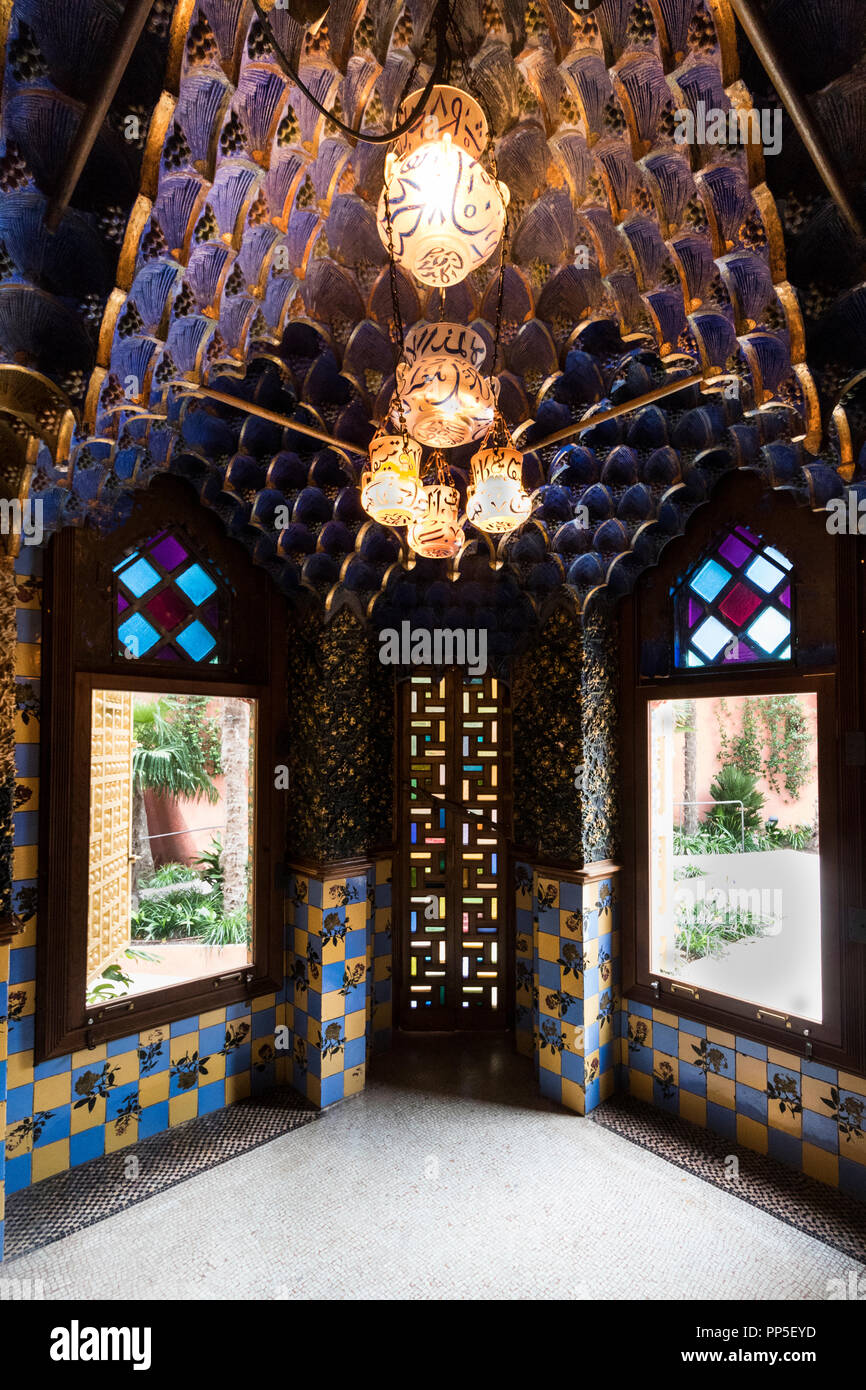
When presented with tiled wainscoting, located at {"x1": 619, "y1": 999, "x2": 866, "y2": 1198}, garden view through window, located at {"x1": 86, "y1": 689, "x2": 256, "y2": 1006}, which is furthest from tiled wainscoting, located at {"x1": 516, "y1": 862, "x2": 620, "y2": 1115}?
garden view through window, located at {"x1": 86, "y1": 689, "x2": 256, "y2": 1006}

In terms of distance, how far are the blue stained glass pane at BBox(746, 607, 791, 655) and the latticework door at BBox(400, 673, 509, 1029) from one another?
70.9 inches

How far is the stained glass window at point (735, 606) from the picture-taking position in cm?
353

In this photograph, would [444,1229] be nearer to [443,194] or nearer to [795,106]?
[443,194]

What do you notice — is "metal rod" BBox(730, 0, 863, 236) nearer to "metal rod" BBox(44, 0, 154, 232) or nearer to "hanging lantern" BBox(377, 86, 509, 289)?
"hanging lantern" BBox(377, 86, 509, 289)

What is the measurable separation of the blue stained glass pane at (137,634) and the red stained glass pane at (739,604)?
3085 mm

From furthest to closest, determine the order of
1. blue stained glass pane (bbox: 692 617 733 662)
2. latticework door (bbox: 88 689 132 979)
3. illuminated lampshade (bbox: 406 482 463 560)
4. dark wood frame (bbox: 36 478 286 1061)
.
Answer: blue stained glass pane (bbox: 692 617 733 662), latticework door (bbox: 88 689 132 979), dark wood frame (bbox: 36 478 286 1061), illuminated lampshade (bbox: 406 482 463 560)

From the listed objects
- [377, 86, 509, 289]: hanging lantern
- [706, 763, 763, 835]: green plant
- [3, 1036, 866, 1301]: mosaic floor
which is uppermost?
[377, 86, 509, 289]: hanging lantern

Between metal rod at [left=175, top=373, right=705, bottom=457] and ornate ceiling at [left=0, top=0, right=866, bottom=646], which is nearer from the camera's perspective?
ornate ceiling at [left=0, top=0, right=866, bottom=646]

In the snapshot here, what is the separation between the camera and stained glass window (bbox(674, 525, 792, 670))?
3.53 meters

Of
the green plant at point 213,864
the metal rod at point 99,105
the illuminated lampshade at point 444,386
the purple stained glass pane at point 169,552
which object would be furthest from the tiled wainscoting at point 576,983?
the metal rod at point 99,105

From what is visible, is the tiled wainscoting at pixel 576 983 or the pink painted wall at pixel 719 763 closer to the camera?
the pink painted wall at pixel 719 763

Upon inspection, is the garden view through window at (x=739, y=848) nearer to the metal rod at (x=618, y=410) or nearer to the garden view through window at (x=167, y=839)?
the metal rod at (x=618, y=410)

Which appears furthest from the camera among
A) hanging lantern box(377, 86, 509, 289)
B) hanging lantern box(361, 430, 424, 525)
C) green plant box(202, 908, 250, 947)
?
green plant box(202, 908, 250, 947)

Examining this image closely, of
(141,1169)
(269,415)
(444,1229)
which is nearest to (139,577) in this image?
(269,415)
